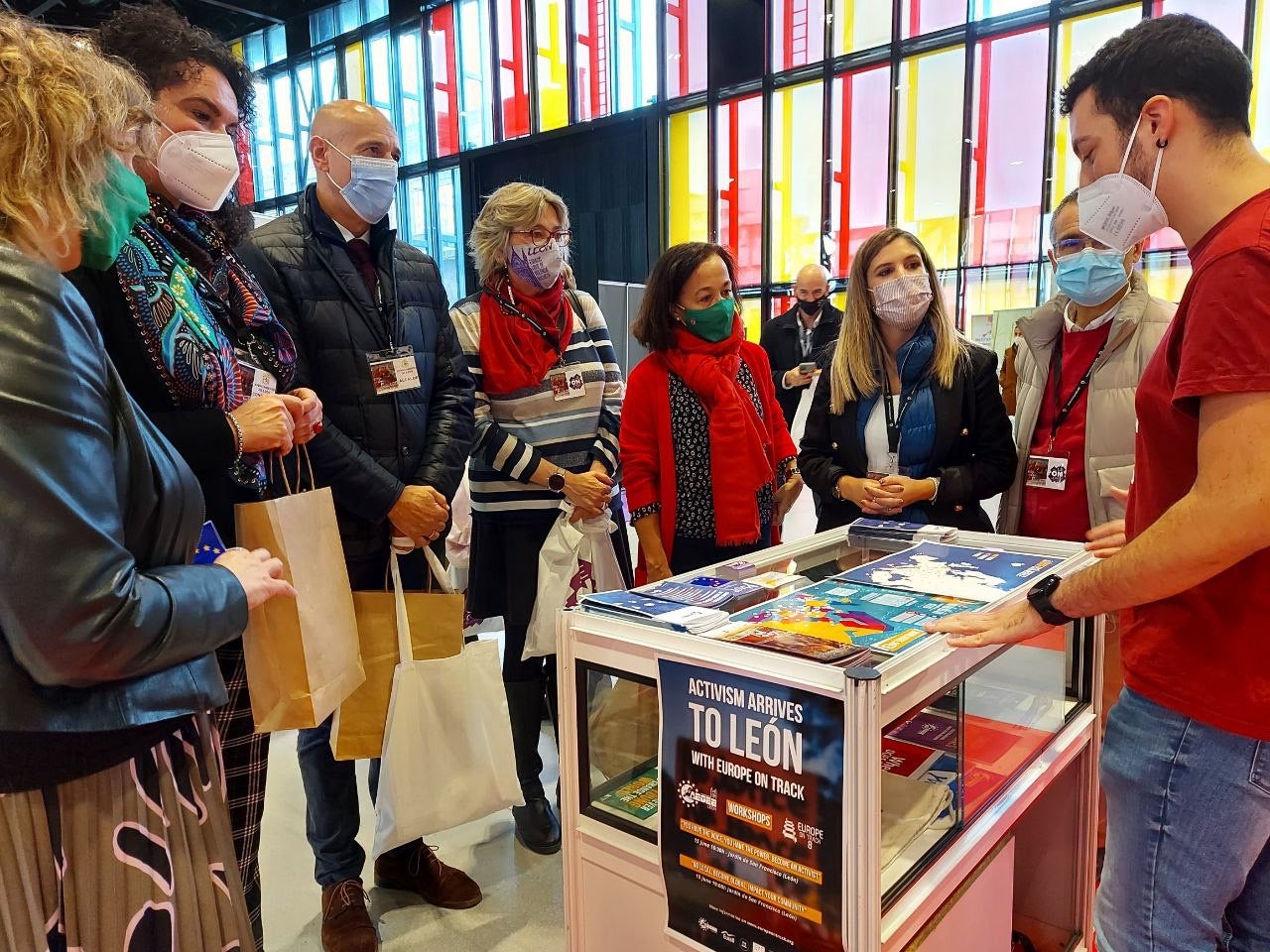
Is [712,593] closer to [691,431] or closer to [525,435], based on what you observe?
[691,431]

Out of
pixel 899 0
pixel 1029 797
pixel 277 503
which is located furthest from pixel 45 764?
pixel 899 0

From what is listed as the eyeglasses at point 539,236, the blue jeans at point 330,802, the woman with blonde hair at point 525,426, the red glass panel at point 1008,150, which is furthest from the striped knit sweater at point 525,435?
the red glass panel at point 1008,150

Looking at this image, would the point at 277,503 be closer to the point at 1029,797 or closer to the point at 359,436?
the point at 359,436

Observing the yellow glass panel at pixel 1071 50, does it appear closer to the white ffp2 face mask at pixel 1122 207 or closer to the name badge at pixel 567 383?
the name badge at pixel 567 383

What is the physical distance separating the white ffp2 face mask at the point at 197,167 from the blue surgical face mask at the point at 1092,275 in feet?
6.23

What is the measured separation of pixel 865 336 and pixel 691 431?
1.83 feet

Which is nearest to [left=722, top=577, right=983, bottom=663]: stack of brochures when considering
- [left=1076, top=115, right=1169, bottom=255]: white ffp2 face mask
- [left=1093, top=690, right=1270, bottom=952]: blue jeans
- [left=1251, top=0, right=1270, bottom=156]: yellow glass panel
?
[left=1093, top=690, right=1270, bottom=952]: blue jeans

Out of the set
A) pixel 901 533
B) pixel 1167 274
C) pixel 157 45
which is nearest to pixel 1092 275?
pixel 901 533

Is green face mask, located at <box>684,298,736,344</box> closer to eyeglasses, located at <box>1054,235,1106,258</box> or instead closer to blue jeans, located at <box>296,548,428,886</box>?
eyeglasses, located at <box>1054,235,1106,258</box>

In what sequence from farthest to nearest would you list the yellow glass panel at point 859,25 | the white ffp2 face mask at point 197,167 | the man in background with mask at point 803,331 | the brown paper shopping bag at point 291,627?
the yellow glass panel at point 859,25, the man in background with mask at point 803,331, the white ffp2 face mask at point 197,167, the brown paper shopping bag at point 291,627

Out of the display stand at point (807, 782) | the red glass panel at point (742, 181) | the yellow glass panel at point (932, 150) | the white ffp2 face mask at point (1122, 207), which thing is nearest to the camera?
the display stand at point (807, 782)

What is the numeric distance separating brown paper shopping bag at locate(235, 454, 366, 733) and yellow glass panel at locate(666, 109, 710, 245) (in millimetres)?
6856

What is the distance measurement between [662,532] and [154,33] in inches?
63.3

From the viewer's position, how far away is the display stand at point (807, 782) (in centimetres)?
101
